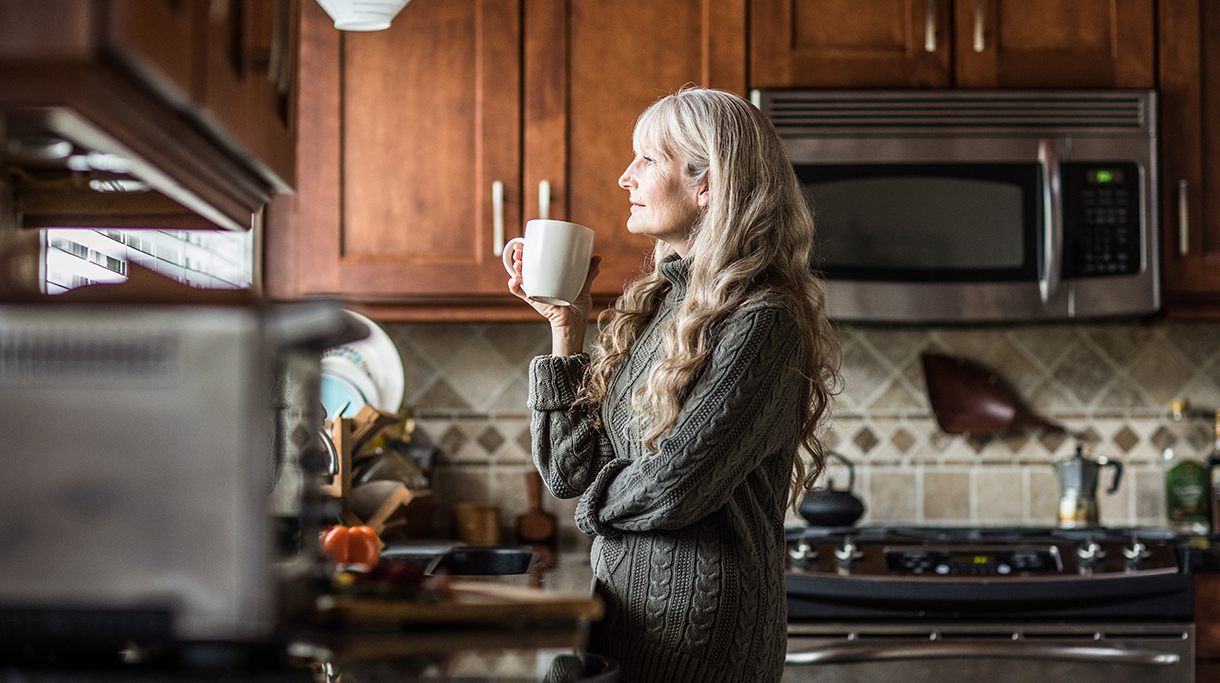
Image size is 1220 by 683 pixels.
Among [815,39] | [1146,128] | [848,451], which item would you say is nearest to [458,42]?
[815,39]

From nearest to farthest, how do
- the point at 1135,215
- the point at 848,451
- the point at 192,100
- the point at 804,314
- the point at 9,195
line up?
the point at 192,100
the point at 9,195
the point at 804,314
the point at 1135,215
the point at 848,451

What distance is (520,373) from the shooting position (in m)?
2.95

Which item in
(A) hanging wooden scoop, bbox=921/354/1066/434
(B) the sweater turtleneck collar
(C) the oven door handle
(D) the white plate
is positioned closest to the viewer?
(B) the sweater turtleneck collar

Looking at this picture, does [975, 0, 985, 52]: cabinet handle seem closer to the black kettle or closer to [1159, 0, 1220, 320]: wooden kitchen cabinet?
[1159, 0, 1220, 320]: wooden kitchen cabinet

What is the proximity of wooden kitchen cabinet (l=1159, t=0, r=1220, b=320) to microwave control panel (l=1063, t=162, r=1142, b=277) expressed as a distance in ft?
0.35

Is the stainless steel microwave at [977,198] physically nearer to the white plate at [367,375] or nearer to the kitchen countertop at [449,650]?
the white plate at [367,375]

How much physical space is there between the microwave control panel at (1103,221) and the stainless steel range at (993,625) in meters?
0.68

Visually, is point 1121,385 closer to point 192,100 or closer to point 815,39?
point 815,39

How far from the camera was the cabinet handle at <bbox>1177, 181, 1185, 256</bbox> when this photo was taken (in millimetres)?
2586

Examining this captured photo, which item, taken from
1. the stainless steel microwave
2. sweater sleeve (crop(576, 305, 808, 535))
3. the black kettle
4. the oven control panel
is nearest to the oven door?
the oven control panel

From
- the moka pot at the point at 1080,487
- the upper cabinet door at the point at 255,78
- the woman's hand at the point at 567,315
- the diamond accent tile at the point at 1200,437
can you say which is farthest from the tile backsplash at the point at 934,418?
the upper cabinet door at the point at 255,78

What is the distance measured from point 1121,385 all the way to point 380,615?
2.57 meters

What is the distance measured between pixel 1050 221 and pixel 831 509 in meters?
0.83

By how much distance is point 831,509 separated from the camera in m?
2.58
